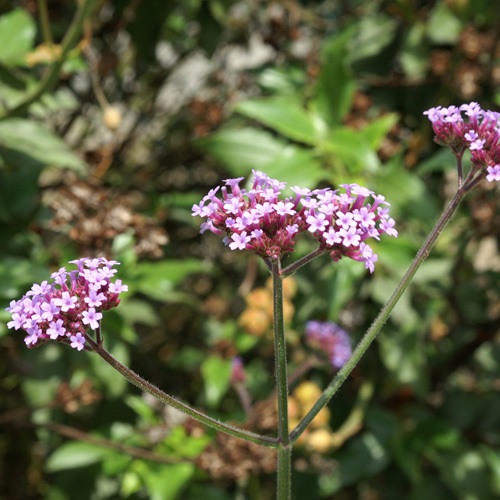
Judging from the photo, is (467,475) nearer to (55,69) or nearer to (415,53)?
(415,53)

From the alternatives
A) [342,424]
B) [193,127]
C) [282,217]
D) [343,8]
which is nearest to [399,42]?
[343,8]

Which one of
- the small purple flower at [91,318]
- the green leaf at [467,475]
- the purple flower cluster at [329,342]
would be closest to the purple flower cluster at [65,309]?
the small purple flower at [91,318]

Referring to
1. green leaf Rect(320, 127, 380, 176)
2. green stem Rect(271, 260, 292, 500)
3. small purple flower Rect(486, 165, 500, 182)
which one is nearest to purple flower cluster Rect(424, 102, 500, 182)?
small purple flower Rect(486, 165, 500, 182)

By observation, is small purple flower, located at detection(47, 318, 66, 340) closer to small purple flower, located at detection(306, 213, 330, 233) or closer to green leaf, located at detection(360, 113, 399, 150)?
small purple flower, located at detection(306, 213, 330, 233)

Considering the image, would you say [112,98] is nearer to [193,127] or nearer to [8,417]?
[193,127]

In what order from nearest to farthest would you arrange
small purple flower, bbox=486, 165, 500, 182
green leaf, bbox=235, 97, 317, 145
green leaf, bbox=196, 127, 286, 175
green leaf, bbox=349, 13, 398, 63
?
small purple flower, bbox=486, 165, 500, 182 < green leaf, bbox=235, 97, 317, 145 < green leaf, bbox=196, 127, 286, 175 < green leaf, bbox=349, 13, 398, 63
